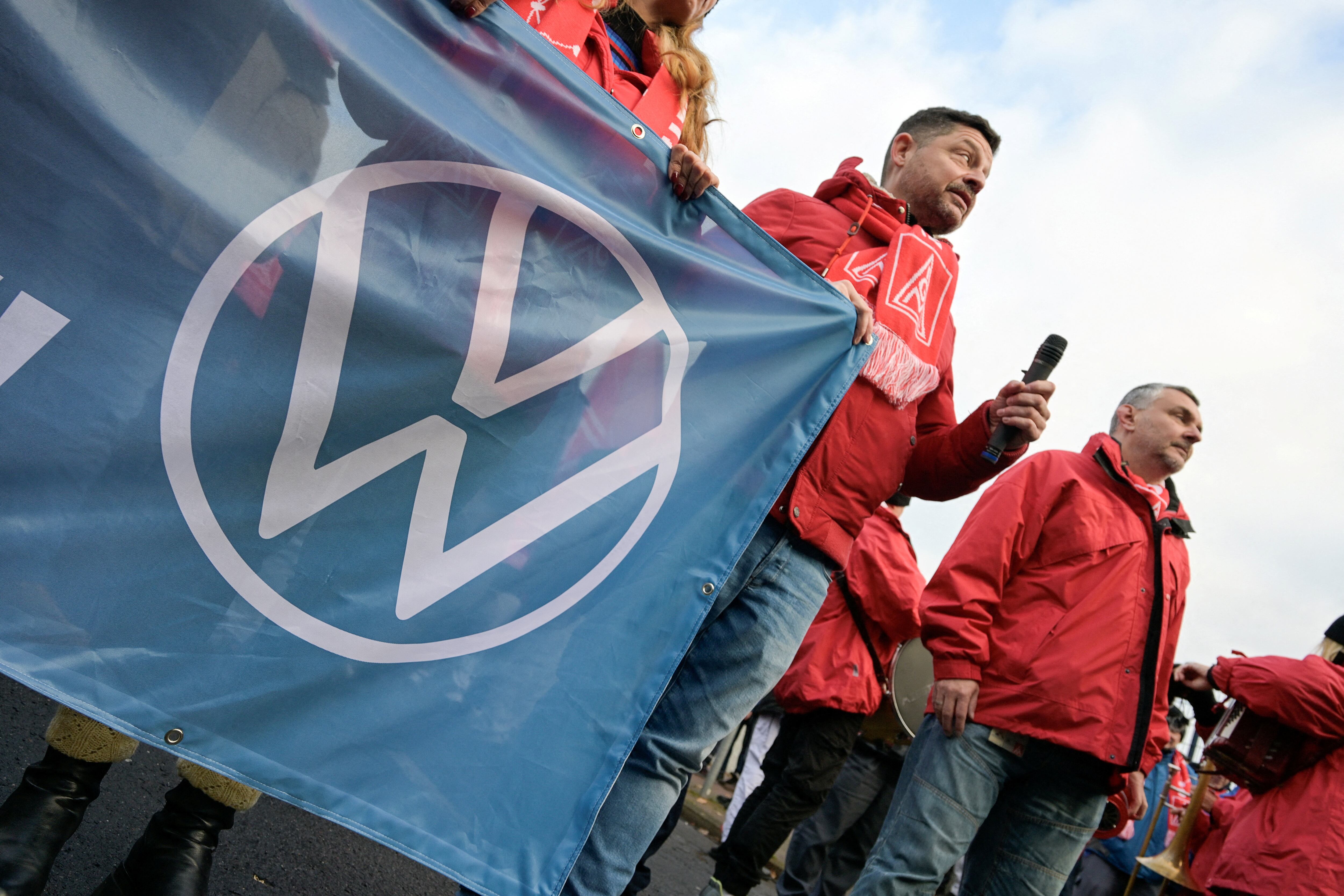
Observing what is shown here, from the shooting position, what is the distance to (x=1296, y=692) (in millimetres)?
3035

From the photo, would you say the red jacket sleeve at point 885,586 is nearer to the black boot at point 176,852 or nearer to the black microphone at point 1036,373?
the black microphone at point 1036,373

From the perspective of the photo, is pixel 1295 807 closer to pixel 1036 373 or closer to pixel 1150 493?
pixel 1150 493

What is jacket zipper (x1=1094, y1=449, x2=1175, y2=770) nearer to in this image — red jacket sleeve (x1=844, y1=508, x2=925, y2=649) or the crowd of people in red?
the crowd of people in red

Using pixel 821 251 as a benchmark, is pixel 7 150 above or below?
below

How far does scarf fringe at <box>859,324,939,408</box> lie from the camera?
2195 millimetres

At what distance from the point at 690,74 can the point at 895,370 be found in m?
0.89

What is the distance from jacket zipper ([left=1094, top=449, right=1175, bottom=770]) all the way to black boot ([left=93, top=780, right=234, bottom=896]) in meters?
2.23

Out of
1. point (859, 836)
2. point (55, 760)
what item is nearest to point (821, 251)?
point (55, 760)

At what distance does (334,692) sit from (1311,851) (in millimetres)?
3138

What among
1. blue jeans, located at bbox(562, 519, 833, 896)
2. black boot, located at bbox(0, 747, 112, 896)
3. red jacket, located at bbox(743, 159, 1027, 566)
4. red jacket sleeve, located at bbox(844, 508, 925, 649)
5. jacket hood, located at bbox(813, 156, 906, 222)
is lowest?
black boot, located at bbox(0, 747, 112, 896)

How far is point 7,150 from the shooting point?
1.32 metres

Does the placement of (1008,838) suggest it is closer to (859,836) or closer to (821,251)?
(859,836)

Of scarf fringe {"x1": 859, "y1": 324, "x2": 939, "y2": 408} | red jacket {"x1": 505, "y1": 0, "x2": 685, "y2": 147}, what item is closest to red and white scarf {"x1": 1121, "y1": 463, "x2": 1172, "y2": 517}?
scarf fringe {"x1": 859, "y1": 324, "x2": 939, "y2": 408}

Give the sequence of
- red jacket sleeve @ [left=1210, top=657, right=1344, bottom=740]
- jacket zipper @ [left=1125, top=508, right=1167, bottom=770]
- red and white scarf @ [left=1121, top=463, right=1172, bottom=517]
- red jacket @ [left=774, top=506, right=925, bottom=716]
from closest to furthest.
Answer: jacket zipper @ [left=1125, top=508, right=1167, bottom=770] → red and white scarf @ [left=1121, top=463, right=1172, bottom=517] → red jacket sleeve @ [left=1210, top=657, right=1344, bottom=740] → red jacket @ [left=774, top=506, right=925, bottom=716]
